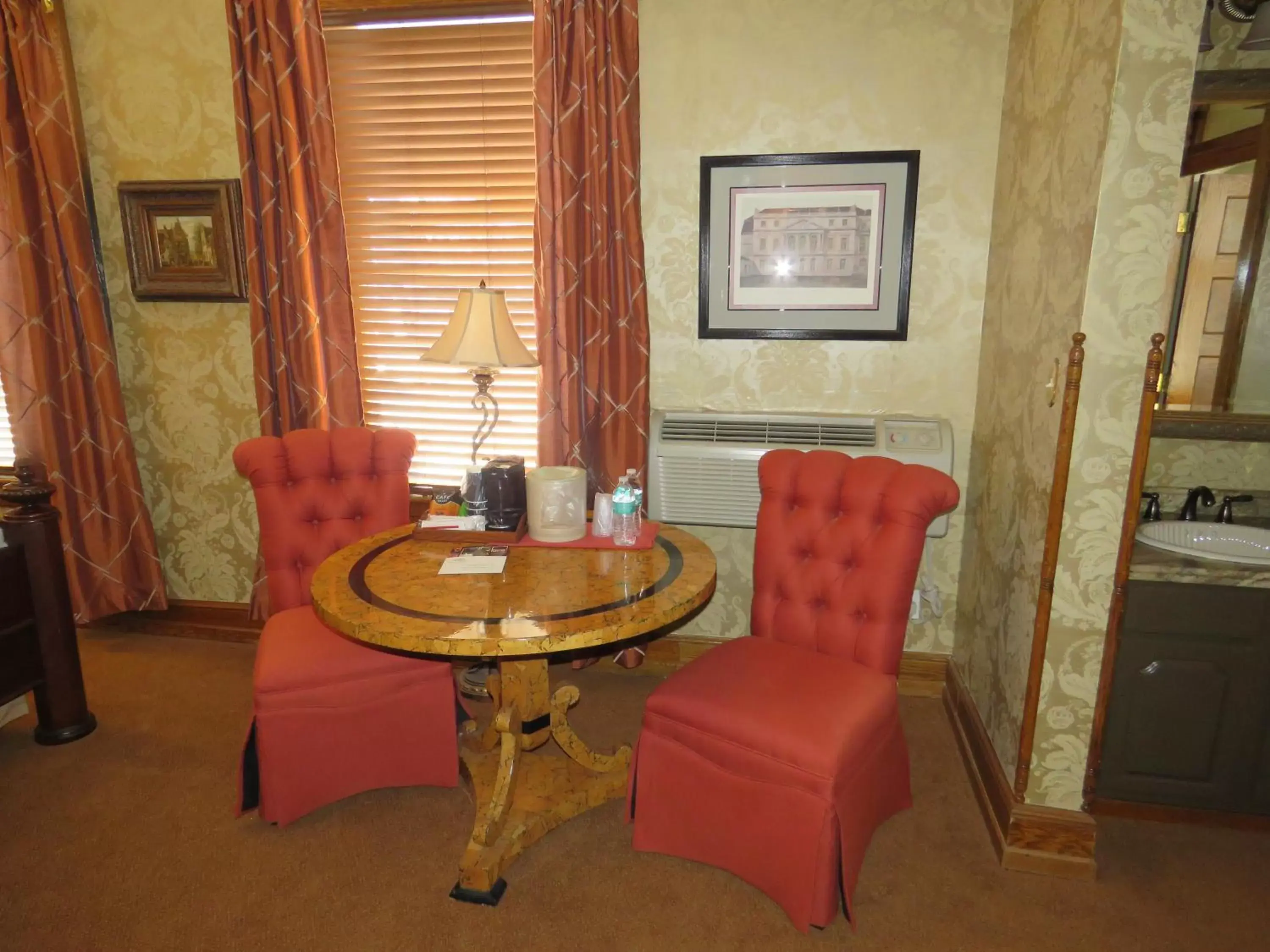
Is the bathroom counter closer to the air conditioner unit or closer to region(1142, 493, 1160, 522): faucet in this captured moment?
region(1142, 493, 1160, 522): faucet

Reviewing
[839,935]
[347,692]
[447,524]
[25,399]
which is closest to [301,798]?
[347,692]

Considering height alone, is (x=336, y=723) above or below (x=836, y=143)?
below

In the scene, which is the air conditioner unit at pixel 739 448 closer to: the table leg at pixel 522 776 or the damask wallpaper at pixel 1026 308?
the damask wallpaper at pixel 1026 308

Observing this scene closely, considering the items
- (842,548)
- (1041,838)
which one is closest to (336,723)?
(842,548)

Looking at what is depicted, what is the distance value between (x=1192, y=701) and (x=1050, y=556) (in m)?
0.62

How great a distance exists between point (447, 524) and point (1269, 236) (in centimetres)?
257

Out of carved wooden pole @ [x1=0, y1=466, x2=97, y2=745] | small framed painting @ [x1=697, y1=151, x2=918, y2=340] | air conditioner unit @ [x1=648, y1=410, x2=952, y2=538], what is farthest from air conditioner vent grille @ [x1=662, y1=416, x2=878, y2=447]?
carved wooden pole @ [x1=0, y1=466, x2=97, y2=745]

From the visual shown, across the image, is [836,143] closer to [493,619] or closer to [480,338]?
[480,338]

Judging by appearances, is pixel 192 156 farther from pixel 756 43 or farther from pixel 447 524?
pixel 756 43

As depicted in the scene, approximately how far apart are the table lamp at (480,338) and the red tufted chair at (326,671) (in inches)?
14.7

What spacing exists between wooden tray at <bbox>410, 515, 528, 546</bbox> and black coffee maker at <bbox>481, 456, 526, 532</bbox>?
25 millimetres

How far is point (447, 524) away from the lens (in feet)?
7.64

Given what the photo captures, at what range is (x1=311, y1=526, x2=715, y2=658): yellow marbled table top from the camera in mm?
1643

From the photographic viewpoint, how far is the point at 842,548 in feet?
6.94
